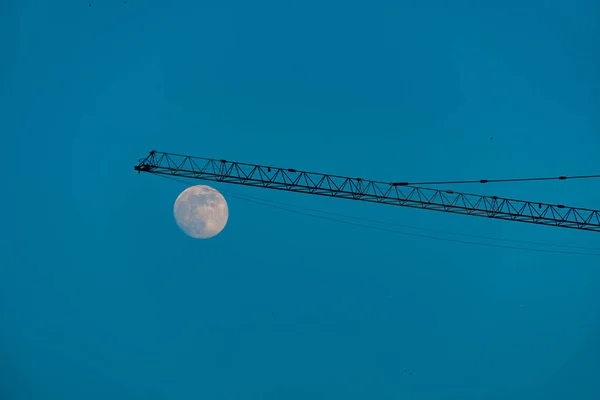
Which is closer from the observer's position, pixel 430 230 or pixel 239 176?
pixel 239 176

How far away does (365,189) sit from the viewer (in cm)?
4312

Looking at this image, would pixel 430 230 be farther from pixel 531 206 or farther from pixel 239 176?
pixel 239 176

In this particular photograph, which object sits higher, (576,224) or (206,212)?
(576,224)

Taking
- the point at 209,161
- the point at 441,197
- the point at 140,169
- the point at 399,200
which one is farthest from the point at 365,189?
the point at 140,169

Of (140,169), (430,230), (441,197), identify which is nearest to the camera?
(140,169)

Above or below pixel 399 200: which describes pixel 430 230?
above

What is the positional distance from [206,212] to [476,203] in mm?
24596

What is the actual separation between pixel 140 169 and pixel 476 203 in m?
30.2

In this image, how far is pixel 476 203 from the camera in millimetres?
44344

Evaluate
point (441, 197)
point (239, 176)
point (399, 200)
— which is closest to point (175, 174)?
point (239, 176)

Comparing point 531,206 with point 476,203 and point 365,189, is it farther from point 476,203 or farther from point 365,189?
point 365,189

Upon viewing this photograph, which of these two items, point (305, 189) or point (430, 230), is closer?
point (305, 189)

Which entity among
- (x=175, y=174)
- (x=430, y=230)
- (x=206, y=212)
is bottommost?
(x=206, y=212)

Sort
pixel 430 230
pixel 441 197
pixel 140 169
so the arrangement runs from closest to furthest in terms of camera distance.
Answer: pixel 140 169, pixel 441 197, pixel 430 230
